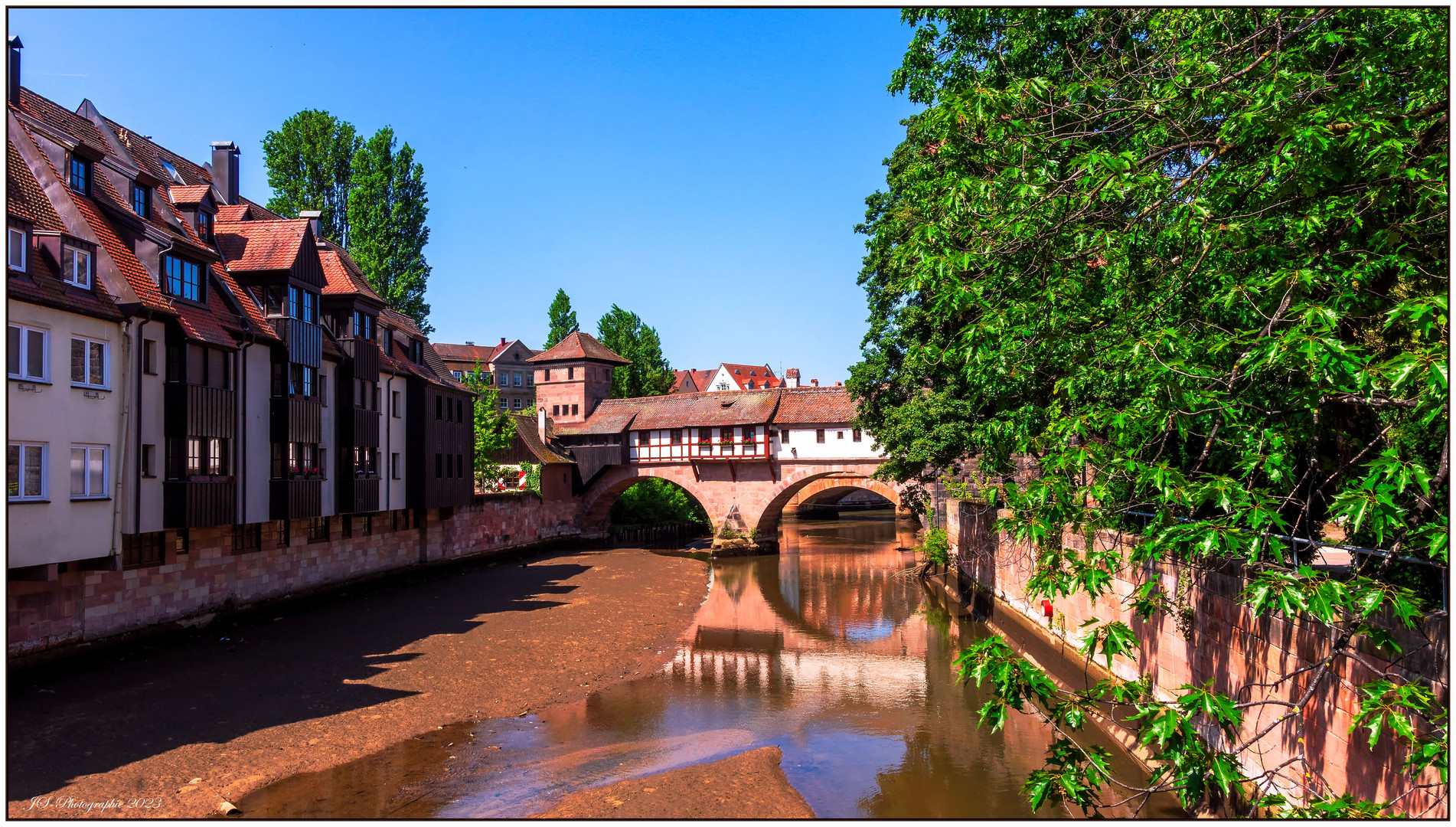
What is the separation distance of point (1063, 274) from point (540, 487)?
36.1 metres

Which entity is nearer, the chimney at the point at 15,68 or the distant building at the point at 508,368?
the chimney at the point at 15,68

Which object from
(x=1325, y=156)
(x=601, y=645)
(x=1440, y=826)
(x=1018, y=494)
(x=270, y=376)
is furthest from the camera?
(x=270, y=376)

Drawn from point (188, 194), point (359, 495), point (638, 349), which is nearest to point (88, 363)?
point (188, 194)

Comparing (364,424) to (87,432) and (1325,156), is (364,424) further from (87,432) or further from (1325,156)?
(1325,156)

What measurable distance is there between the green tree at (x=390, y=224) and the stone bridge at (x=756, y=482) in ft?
44.8

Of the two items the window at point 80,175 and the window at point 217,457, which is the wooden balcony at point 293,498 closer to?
the window at point 217,457

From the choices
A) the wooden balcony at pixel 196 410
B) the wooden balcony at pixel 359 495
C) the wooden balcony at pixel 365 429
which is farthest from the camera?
the wooden balcony at pixel 365 429

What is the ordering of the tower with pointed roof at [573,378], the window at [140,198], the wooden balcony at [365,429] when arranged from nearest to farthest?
1. the window at [140,198]
2. the wooden balcony at [365,429]
3. the tower with pointed roof at [573,378]

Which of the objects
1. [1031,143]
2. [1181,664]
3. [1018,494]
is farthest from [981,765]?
[1031,143]

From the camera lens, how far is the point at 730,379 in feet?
314

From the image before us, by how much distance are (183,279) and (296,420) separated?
14.2 feet

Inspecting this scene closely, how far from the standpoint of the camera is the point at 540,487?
4272cm

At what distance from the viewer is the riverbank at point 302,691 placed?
10.9m

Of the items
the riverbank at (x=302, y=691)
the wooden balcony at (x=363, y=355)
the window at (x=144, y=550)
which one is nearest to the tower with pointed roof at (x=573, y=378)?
the wooden balcony at (x=363, y=355)
